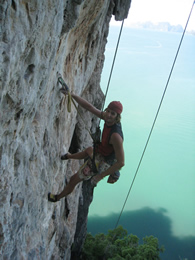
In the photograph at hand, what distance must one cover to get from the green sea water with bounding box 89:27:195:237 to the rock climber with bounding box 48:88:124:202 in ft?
40.2

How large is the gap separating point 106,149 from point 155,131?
61.0 ft

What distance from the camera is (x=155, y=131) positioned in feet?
68.8

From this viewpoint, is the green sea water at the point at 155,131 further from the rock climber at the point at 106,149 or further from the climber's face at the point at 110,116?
the climber's face at the point at 110,116

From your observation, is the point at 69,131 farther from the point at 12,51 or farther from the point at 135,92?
the point at 135,92

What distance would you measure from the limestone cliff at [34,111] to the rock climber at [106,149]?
0.27 m

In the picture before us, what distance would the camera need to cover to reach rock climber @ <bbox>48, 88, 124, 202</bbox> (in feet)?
A: 8.46

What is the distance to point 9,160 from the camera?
1934mm

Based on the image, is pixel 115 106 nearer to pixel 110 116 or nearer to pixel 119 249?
pixel 110 116

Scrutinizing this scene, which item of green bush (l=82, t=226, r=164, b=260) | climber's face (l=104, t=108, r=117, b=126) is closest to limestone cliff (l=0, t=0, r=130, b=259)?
climber's face (l=104, t=108, r=117, b=126)

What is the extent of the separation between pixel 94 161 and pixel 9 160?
3.77 feet

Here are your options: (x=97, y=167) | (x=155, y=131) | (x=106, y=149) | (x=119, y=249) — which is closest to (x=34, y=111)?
(x=106, y=149)

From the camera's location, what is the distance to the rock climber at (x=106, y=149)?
2.58 m

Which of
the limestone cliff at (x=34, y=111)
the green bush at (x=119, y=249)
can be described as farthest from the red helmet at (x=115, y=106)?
the green bush at (x=119, y=249)

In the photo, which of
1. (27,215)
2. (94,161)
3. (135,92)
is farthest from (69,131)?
(135,92)
